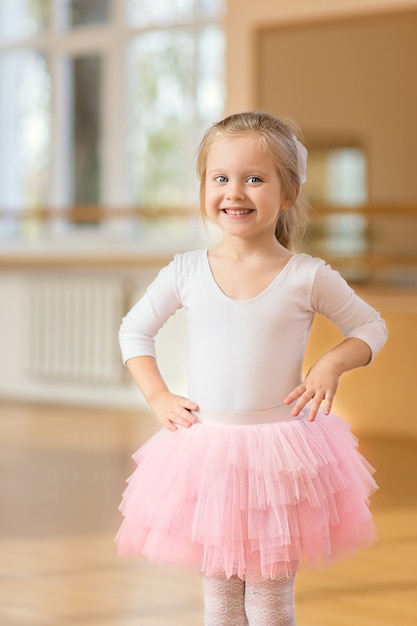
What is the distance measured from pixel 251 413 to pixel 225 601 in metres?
0.33

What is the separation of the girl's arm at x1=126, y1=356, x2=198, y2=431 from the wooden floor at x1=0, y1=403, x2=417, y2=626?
0.69 meters

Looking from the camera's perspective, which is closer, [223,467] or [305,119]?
[223,467]

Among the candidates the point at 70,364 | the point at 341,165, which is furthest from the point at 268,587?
the point at 70,364

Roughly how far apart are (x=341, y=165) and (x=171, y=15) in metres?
1.63

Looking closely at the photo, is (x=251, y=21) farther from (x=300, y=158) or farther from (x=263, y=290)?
(x=263, y=290)

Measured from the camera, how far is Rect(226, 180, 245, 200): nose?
1782mm

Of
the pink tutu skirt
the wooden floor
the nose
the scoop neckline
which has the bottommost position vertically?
the wooden floor

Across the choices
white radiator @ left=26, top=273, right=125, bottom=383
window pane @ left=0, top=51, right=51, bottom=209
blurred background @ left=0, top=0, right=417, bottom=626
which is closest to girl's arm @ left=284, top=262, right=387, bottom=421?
blurred background @ left=0, top=0, right=417, bottom=626

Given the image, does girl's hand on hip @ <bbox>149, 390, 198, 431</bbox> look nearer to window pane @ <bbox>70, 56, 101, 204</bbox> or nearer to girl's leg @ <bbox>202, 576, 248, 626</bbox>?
girl's leg @ <bbox>202, 576, 248, 626</bbox>

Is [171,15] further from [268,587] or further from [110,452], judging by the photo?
[268,587]

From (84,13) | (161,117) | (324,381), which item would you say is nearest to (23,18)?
(84,13)

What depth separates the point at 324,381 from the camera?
1.76 meters

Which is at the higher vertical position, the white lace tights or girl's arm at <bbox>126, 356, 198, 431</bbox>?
girl's arm at <bbox>126, 356, 198, 431</bbox>

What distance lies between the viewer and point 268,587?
1.80 meters
